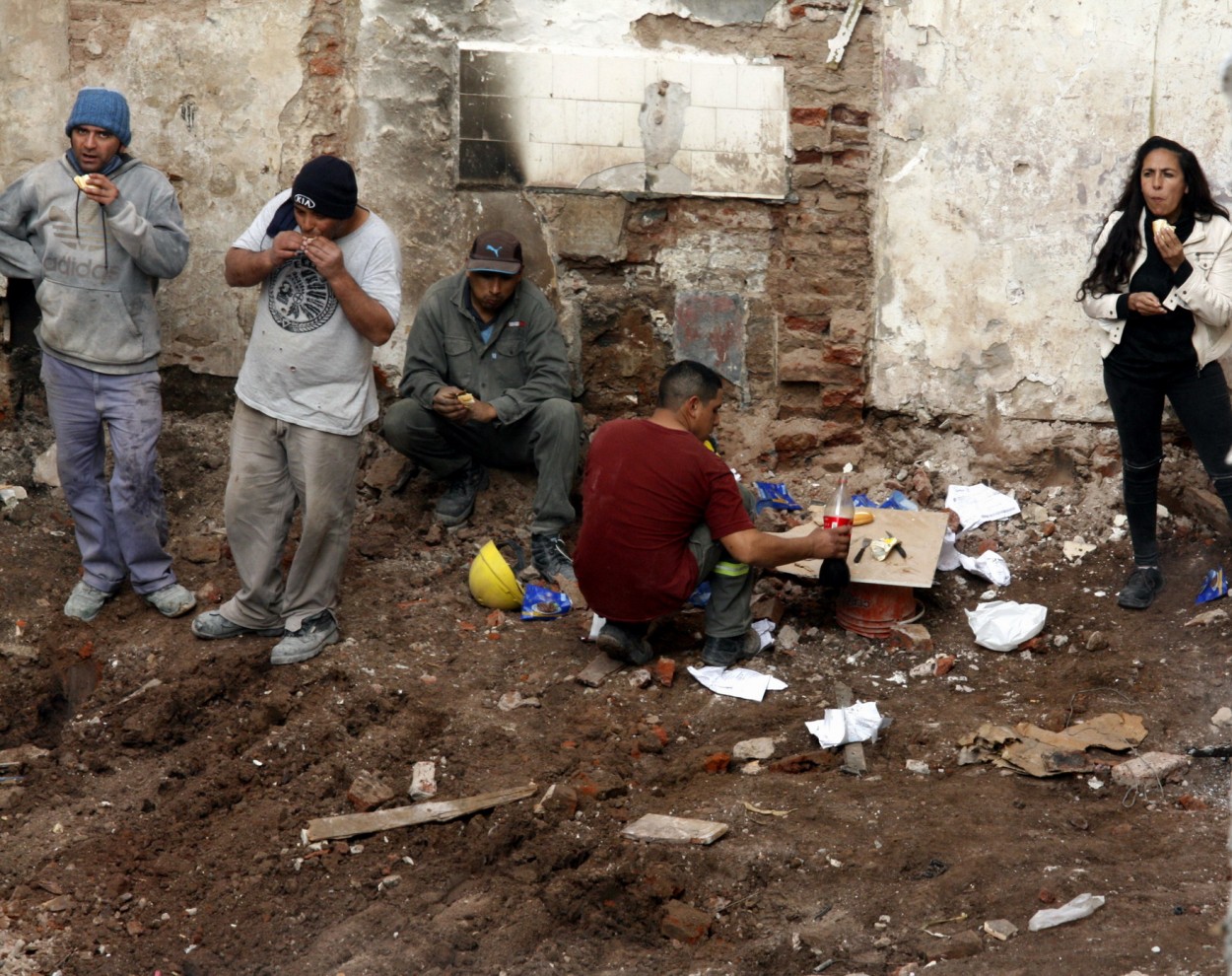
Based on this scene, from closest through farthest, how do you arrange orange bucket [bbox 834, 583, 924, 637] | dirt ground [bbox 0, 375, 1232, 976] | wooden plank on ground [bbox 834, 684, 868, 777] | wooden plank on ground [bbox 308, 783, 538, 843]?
dirt ground [bbox 0, 375, 1232, 976], wooden plank on ground [bbox 308, 783, 538, 843], wooden plank on ground [bbox 834, 684, 868, 777], orange bucket [bbox 834, 583, 924, 637]

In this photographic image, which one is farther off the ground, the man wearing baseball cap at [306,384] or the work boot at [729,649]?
the man wearing baseball cap at [306,384]

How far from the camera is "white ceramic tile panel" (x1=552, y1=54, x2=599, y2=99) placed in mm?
7023

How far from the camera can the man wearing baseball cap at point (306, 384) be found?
5703mm

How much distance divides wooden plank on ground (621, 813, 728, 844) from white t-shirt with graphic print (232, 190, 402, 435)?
2.05 meters

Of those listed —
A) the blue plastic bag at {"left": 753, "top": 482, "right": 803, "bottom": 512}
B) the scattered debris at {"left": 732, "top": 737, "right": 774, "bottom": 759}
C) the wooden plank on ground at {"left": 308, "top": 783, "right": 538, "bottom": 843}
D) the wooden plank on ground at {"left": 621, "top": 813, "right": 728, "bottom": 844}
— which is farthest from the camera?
the blue plastic bag at {"left": 753, "top": 482, "right": 803, "bottom": 512}

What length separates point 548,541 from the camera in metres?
6.84

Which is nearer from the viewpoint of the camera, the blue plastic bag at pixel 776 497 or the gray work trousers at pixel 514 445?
the gray work trousers at pixel 514 445

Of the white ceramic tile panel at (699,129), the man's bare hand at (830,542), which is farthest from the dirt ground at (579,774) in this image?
the white ceramic tile panel at (699,129)

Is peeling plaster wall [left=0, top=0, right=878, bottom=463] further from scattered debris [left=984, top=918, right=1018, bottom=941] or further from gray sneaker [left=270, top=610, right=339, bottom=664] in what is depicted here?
scattered debris [left=984, top=918, right=1018, bottom=941]

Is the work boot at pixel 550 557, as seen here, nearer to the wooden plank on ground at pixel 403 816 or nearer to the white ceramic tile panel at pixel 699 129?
the wooden plank on ground at pixel 403 816

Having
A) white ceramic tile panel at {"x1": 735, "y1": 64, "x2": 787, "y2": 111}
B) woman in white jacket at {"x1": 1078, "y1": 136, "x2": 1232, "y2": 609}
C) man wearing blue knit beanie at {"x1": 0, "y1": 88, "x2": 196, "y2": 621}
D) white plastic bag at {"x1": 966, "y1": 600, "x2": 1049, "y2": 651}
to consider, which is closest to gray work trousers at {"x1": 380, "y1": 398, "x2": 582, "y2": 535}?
man wearing blue knit beanie at {"x1": 0, "y1": 88, "x2": 196, "y2": 621}

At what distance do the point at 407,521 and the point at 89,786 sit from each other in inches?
92.3

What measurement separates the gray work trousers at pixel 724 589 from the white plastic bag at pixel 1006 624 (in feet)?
3.39

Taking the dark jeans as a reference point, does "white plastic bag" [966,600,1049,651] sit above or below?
below
